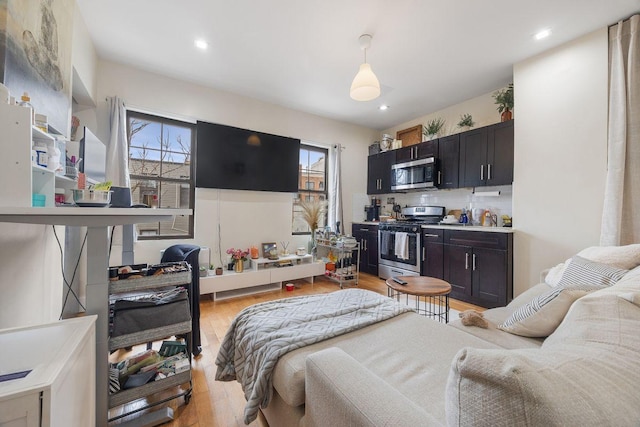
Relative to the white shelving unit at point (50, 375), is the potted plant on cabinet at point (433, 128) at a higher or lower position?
higher

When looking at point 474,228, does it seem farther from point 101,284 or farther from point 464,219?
point 101,284

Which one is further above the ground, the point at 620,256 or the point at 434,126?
the point at 434,126

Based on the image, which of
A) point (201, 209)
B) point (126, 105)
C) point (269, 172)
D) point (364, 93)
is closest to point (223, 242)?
point (201, 209)

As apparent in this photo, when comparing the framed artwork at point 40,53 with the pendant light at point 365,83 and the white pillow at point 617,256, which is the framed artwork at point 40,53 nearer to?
the pendant light at point 365,83

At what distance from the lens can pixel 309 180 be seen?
15.5 ft

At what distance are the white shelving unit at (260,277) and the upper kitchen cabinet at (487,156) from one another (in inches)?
103

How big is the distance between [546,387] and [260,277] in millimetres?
3464

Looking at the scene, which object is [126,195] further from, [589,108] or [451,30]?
[589,108]

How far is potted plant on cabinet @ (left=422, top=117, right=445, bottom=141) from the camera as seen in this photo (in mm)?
4074

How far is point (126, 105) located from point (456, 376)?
404 cm

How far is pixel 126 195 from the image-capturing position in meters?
1.64

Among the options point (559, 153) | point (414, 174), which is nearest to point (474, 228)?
point (559, 153)

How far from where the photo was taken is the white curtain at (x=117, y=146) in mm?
2869

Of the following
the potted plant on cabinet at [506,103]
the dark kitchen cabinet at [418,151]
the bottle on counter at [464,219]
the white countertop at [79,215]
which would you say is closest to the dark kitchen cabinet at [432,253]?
the bottle on counter at [464,219]
